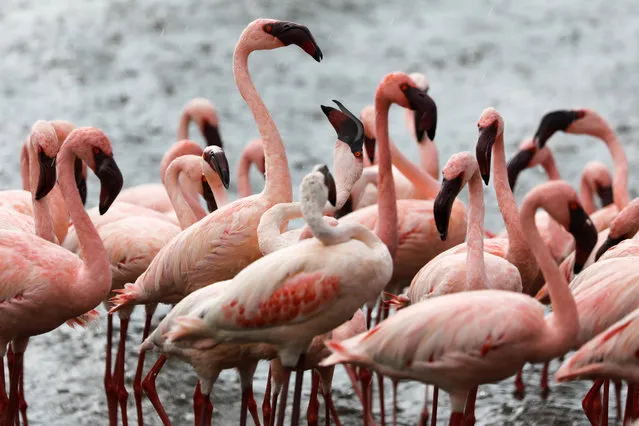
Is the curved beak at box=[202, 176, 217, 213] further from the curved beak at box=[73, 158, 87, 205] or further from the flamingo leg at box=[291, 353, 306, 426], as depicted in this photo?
the flamingo leg at box=[291, 353, 306, 426]

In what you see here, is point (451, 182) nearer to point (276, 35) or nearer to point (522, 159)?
point (276, 35)

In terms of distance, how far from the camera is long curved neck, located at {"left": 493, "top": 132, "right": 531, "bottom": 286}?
6.27 meters

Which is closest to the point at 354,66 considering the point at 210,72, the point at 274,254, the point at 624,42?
the point at 210,72

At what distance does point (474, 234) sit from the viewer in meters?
5.60

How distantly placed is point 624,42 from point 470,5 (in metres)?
2.17

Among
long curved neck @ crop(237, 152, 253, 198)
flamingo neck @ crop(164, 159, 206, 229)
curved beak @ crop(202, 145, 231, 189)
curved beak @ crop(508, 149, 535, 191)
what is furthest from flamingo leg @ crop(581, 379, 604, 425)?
long curved neck @ crop(237, 152, 253, 198)

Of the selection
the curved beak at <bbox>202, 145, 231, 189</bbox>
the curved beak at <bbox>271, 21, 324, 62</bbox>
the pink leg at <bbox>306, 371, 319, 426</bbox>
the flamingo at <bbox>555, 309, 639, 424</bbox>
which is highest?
the curved beak at <bbox>271, 21, 324, 62</bbox>

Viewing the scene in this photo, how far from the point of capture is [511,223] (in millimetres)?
6250

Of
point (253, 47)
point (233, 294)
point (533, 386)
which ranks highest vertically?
point (253, 47)

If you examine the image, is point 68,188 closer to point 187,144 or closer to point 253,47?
point 253,47

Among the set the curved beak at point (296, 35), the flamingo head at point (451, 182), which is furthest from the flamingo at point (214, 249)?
the flamingo head at point (451, 182)

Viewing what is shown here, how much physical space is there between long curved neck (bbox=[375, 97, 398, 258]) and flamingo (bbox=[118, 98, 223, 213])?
2346 mm

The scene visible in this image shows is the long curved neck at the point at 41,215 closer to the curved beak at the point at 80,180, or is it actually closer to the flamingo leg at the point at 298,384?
the curved beak at the point at 80,180

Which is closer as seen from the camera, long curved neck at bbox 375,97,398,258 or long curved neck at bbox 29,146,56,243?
long curved neck at bbox 29,146,56,243
